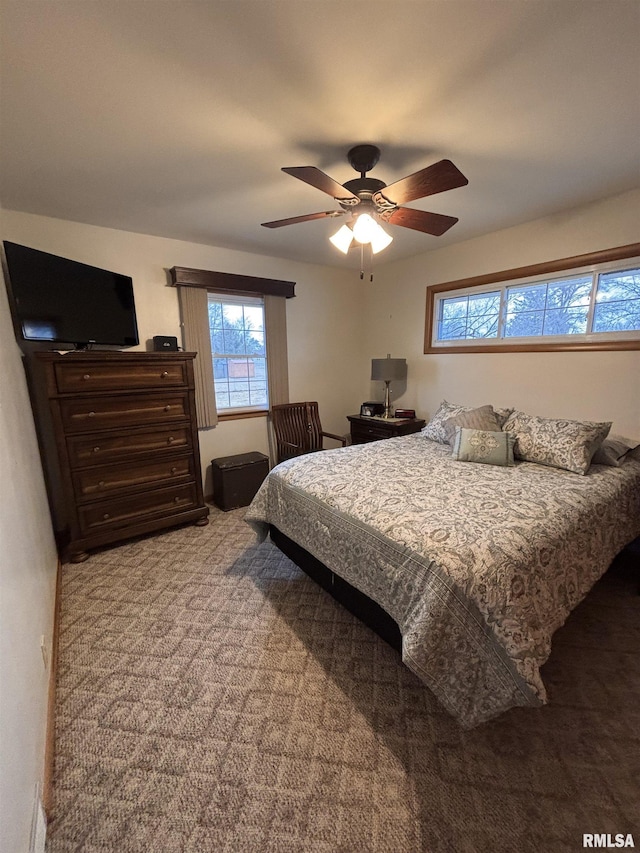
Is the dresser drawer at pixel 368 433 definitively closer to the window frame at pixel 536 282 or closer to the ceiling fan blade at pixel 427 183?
the window frame at pixel 536 282

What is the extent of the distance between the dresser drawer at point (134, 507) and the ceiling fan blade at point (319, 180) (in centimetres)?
241

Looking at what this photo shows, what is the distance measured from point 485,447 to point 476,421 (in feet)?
1.15

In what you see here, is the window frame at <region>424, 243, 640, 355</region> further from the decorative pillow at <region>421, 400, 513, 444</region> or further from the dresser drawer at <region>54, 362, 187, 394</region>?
the dresser drawer at <region>54, 362, 187, 394</region>

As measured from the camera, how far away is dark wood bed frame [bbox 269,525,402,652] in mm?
1562

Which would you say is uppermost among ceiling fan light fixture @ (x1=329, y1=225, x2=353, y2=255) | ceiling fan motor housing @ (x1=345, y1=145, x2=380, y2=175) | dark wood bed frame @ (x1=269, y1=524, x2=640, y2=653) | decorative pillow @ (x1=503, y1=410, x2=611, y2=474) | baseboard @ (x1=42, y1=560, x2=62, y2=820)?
ceiling fan motor housing @ (x1=345, y1=145, x2=380, y2=175)

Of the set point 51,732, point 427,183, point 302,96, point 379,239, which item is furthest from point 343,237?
point 51,732

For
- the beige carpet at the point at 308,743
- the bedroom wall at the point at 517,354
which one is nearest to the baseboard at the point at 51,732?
the beige carpet at the point at 308,743

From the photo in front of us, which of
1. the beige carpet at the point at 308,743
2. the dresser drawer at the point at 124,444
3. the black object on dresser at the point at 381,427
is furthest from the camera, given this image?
the black object on dresser at the point at 381,427

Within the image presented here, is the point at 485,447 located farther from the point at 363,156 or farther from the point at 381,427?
the point at 363,156

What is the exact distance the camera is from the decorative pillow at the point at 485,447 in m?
2.37

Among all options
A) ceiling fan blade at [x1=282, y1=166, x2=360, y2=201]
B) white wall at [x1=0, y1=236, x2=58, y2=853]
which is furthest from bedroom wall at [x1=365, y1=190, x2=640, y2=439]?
white wall at [x1=0, y1=236, x2=58, y2=853]

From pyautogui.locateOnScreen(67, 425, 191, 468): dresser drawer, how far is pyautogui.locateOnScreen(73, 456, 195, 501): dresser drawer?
8 cm

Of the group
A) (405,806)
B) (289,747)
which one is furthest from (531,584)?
(289,747)

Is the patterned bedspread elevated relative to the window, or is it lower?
lower
